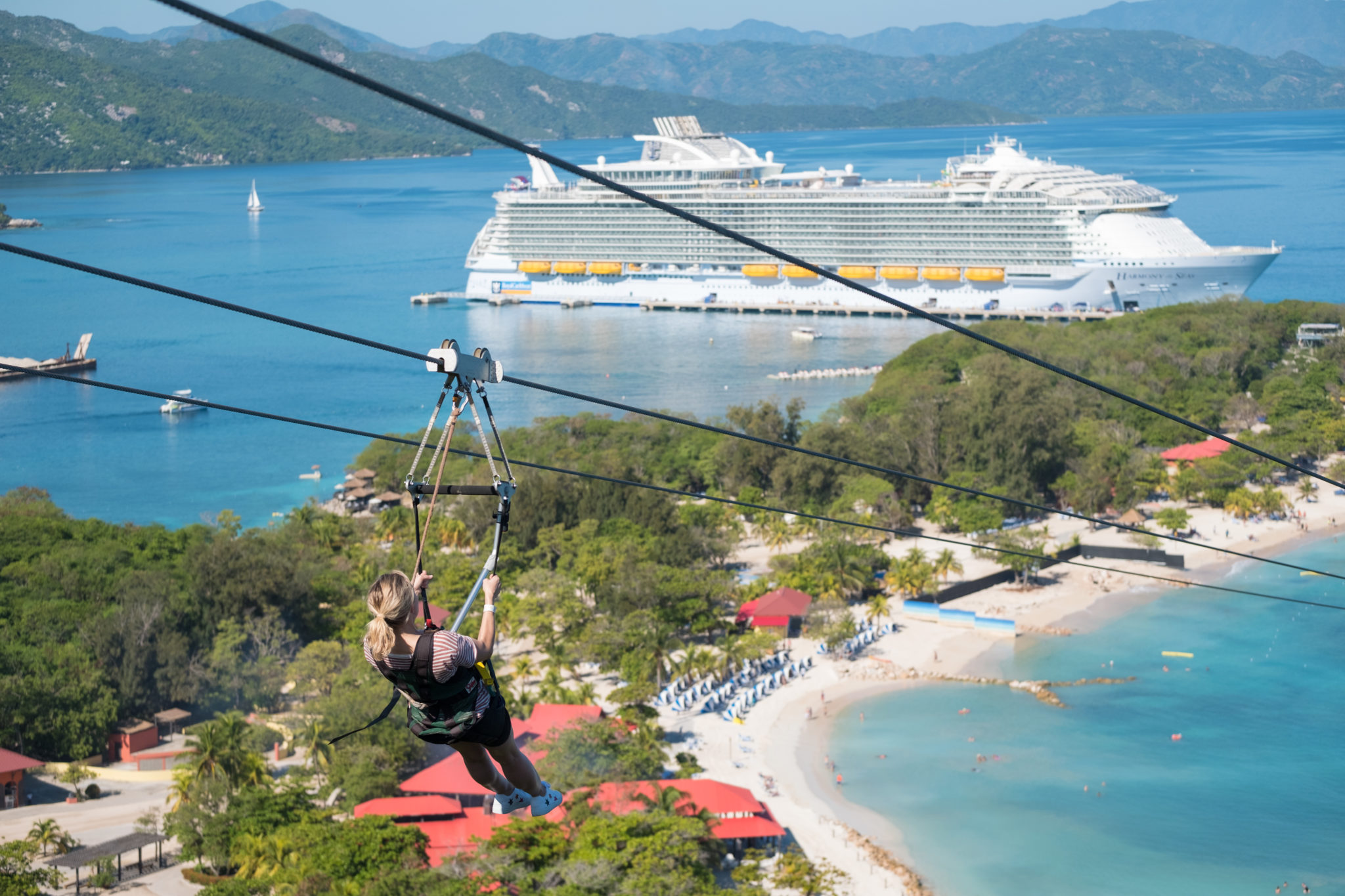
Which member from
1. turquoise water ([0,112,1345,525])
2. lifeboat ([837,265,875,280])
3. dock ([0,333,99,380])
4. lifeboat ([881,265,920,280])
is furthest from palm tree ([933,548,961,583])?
dock ([0,333,99,380])

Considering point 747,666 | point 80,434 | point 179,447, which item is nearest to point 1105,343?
point 747,666

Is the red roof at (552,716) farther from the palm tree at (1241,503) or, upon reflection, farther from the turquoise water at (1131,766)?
the palm tree at (1241,503)

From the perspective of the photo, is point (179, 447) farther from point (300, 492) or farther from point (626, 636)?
point (626, 636)

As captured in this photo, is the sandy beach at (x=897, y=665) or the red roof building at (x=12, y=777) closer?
the sandy beach at (x=897, y=665)

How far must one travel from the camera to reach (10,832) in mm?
15125

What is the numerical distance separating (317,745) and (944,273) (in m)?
47.4

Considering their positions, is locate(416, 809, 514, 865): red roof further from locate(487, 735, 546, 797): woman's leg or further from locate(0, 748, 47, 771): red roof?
locate(487, 735, 546, 797): woman's leg

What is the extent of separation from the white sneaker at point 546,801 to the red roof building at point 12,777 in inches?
571

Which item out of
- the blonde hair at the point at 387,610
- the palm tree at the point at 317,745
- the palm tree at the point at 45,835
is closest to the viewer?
the blonde hair at the point at 387,610

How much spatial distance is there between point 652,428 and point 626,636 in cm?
1395

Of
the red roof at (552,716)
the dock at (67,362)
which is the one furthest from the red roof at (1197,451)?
the dock at (67,362)

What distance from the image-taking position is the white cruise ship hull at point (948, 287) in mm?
54281

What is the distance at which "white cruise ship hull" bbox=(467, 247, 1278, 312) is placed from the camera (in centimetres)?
5428

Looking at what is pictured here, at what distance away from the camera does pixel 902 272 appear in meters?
60.3
